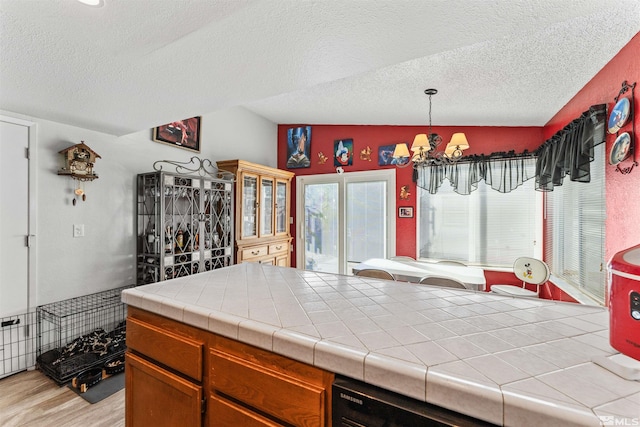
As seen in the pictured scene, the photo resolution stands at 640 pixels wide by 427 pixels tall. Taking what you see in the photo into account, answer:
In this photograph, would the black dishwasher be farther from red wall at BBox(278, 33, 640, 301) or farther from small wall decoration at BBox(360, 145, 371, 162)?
small wall decoration at BBox(360, 145, 371, 162)

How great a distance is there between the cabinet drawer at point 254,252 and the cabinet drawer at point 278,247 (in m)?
0.09

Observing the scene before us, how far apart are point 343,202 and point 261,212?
1319mm

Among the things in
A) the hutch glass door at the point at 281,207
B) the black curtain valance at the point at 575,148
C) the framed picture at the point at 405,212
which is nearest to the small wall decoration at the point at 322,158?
the hutch glass door at the point at 281,207

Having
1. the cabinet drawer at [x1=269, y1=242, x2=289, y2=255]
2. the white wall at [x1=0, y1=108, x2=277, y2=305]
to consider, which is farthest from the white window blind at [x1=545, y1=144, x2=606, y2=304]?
the white wall at [x1=0, y1=108, x2=277, y2=305]

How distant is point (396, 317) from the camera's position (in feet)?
3.40

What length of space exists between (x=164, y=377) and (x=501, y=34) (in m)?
2.11

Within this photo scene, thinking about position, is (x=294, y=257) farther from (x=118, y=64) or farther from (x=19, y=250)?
(x=118, y=64)

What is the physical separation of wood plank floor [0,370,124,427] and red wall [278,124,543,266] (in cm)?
326

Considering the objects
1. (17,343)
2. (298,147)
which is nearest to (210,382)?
(17,343)

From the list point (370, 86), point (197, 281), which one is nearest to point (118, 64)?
point (197, 281)

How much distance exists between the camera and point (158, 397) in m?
1.24

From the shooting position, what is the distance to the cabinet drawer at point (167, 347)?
1.12 meters

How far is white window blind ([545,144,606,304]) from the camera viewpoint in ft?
7.06

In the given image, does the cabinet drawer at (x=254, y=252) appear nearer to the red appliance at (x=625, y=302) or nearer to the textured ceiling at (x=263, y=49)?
the textured ceiling at (x=263, y=49)
